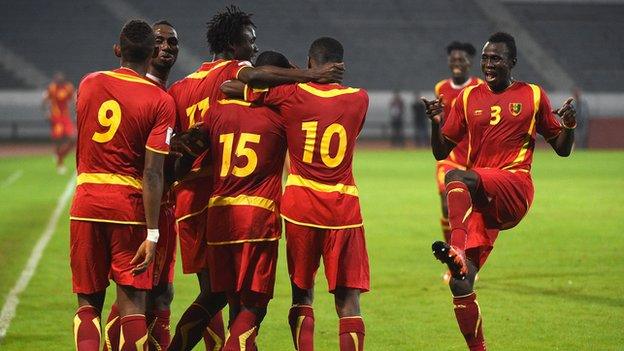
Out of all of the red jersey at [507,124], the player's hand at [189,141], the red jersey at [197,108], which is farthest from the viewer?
the red jersey at [507,124]

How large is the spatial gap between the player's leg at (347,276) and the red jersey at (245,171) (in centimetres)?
39

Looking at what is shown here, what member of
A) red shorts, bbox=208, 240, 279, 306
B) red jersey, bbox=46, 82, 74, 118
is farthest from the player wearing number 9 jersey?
red jersey, bbox=46, 82, 74, 118

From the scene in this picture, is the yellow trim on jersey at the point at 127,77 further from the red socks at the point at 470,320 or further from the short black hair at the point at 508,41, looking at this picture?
the short black hair at the point at 508,41

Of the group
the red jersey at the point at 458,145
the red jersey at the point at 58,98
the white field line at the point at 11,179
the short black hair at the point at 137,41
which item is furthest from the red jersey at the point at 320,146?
the red jersey at the point at 58,98

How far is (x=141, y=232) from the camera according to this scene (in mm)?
6242

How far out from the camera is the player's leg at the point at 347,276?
21.2 feet

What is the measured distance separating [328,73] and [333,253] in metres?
1.06

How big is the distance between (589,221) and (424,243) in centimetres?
358

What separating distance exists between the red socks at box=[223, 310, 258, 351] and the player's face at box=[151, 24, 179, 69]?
5.37 feet

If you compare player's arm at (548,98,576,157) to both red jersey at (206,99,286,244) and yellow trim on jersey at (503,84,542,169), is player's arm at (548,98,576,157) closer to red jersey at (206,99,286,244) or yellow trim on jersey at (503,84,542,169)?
yellow trim on jersey at (503,84,542,169)

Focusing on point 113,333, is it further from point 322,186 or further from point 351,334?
point 322,186

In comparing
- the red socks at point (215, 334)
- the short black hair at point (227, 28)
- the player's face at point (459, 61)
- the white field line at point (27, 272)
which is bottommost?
the white field line at point (27, 272)

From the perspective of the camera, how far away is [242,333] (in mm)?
6434

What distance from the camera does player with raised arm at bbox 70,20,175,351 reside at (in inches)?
240
